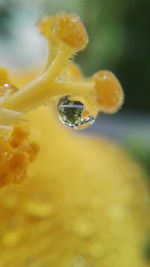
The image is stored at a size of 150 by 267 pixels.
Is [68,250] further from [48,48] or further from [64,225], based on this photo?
[48,48]

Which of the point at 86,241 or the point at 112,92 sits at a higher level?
the point at 112,92

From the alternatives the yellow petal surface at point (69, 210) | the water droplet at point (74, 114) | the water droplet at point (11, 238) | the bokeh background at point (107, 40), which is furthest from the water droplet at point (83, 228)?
the bokeh background at point (107, 40)

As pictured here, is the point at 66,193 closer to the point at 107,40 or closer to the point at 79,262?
the point at 79,262

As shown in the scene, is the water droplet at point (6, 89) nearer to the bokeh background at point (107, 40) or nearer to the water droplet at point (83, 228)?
the water droplet at point (83, 228)

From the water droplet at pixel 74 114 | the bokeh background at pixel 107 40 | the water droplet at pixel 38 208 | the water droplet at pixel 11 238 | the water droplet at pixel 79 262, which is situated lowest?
the water droplet at pixel 79 262

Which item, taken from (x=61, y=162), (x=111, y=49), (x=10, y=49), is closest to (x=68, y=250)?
(x=61, y=162)

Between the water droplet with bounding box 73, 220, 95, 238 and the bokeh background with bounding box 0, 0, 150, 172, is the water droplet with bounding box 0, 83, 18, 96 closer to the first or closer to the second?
the water droplet with bounding box 73, 220, 95, 238

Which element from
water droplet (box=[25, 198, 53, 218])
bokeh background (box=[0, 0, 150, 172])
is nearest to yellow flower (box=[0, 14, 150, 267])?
water droplet (box=[25, 198, 53, 218])

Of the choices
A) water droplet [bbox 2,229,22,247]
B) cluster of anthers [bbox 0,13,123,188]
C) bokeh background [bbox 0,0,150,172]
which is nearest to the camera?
cluster of anthers [bbox 0,13,123,188]
